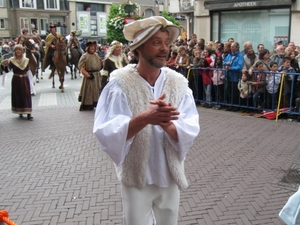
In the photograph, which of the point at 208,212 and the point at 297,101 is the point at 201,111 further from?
the point at 208,212

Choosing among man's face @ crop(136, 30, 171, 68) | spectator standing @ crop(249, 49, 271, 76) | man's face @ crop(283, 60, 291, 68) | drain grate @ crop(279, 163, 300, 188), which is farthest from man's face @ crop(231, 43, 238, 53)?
man's face @ crop(136, 30, 171, 68)

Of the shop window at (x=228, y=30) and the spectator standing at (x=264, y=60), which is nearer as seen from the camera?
the spectator standing at (x=264, y=60)

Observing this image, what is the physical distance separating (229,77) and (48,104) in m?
5.57

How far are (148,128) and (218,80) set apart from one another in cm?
778

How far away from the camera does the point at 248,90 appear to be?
9211mm

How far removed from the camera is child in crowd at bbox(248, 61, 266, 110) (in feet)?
29.2

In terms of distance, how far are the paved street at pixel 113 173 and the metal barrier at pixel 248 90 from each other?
565 mm

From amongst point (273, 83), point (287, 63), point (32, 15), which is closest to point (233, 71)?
point (273, 83)

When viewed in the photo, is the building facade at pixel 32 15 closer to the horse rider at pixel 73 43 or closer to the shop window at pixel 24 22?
the shop window at pixel 24 22

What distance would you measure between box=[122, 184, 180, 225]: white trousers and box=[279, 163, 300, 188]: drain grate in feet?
9.60

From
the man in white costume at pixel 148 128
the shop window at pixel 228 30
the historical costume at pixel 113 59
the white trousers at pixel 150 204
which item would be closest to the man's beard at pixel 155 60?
the man in white costume at pixel 148 128

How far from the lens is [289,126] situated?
805 centimetres

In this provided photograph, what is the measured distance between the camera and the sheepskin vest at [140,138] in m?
2.39

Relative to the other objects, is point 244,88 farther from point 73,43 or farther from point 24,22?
point 24,22
